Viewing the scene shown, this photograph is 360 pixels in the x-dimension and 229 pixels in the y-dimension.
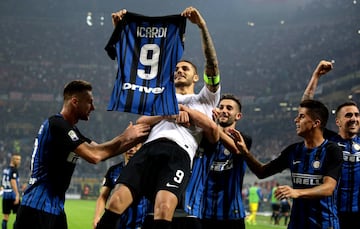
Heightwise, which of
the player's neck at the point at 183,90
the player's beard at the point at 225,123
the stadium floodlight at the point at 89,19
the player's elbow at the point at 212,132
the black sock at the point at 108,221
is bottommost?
the black sock at the point at 108,221

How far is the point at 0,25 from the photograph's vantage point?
5700 cm

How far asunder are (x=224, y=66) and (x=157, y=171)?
53.4 metres

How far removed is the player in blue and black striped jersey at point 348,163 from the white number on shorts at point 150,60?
7.87ft

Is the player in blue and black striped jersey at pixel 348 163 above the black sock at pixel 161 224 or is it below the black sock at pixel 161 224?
above

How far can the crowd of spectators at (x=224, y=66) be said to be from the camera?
44.3m

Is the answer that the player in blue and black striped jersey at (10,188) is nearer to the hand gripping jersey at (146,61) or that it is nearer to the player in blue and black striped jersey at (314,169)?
the hand gripping jersey at (146,61)

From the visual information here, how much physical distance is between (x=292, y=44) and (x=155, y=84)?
5356 cm

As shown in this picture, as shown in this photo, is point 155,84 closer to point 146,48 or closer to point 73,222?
point 146,48

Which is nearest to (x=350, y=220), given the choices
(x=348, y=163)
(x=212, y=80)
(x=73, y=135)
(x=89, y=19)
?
(x=348, y=163)

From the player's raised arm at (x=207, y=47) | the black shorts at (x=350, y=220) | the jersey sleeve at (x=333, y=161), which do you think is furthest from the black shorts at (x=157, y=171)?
the black shorts at (x=350, y=220)

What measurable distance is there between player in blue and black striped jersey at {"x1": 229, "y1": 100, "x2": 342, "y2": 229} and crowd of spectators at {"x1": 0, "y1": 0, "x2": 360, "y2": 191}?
32400 mm

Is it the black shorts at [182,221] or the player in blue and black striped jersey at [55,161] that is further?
the black shorts at [182,221]

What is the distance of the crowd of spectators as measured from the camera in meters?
44.3

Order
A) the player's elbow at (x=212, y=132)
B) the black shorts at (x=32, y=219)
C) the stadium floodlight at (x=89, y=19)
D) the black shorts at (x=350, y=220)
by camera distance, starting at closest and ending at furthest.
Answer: the black shorts at (x=32, y=219) < the player's elbow at (x=212, y=132) < the black shorts at (x=350, y=220) < the stadium floodlight at (x=89, y=19)
